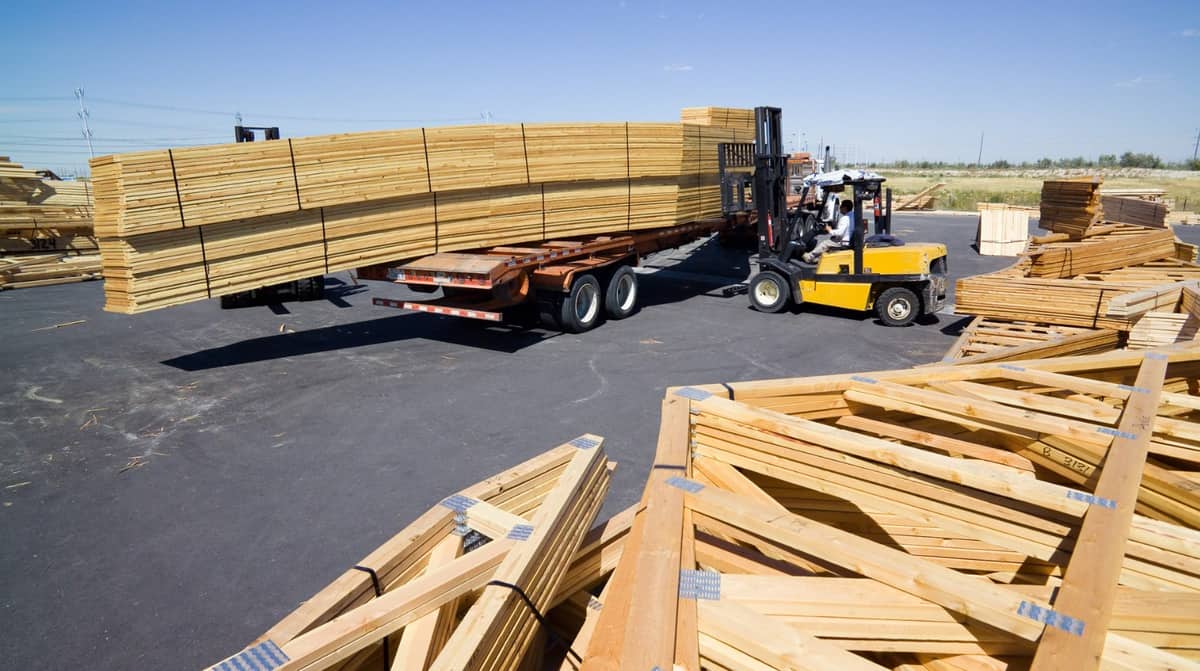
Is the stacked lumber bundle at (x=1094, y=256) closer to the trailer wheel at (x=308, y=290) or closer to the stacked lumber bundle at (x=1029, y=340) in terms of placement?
the stacked lumber bundle at (x=1029, y=340)

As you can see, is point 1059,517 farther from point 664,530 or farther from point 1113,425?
point 664,530

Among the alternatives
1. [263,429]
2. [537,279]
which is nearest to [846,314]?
[537,279]

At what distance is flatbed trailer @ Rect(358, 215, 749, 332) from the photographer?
9.73m

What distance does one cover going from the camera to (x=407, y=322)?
11836mm

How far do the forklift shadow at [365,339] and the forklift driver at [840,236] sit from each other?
4.77m

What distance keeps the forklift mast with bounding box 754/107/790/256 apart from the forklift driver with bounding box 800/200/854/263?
65 centimetres

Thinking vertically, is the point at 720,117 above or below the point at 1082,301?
above

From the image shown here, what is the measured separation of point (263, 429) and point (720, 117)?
11.4 metres

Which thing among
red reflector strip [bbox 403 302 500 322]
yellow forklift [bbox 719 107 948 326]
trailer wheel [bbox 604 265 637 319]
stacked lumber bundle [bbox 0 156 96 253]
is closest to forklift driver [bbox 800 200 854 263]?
yellow forklift [bbox 719 107 948 326]

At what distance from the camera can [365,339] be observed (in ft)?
35.1

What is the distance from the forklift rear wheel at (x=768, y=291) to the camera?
1192cm

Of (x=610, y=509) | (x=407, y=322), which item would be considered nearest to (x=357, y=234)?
(x=407, y=322)

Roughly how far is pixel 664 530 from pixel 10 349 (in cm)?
1179

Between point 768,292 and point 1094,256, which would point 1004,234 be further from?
point 768,292
